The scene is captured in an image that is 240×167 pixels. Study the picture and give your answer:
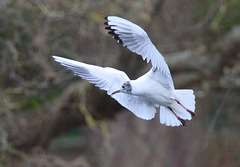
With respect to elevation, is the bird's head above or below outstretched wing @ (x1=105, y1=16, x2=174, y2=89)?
below

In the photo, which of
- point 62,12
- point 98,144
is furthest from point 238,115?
point 62,12

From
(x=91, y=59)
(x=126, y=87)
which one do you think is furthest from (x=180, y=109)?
(x=91, y=59)

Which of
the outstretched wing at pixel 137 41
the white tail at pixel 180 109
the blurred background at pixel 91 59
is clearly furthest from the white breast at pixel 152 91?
the blurred background at pixel 91 59

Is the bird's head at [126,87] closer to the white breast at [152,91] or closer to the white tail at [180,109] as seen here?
the white breast at [152,91]

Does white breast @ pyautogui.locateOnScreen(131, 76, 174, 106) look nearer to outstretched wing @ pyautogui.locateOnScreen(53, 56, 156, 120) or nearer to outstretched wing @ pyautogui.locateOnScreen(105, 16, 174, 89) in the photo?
outstretched wing @ pyautogui.locateOnScreen(53, 56, 156, 120)

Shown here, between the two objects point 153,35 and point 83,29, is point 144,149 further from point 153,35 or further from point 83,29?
point 83,29

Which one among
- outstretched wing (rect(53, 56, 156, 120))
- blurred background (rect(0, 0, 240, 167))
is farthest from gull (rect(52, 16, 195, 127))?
blurred background (rect(0, 0, 240, 167))

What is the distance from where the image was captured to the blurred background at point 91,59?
5879 mm

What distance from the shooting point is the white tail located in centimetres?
413

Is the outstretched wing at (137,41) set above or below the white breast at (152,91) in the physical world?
above

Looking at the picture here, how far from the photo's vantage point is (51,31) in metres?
6.31

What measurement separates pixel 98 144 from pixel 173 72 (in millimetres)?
2596

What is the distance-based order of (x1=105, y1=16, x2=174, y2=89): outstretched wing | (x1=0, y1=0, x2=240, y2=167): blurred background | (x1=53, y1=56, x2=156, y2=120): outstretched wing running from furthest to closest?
(x1=0, y1=0, x2=240, y2=167): blurred background → (x1=53, y1=56, x2=156, y2=120): outstretched wing → (x1=105, y1=16, x2=174, y2=89): outstretched wing

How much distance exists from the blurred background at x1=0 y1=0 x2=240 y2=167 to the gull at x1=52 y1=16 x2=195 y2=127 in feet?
4.53
